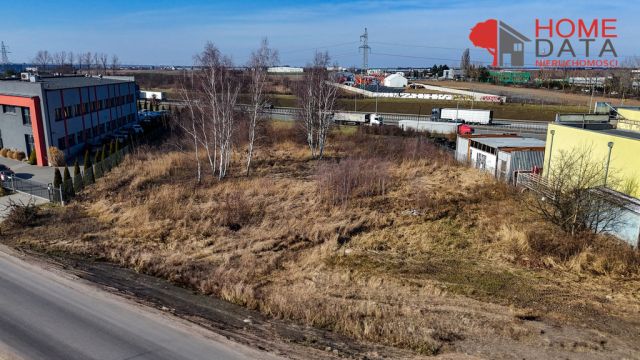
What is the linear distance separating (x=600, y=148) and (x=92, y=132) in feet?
130

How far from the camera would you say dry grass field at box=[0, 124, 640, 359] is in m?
12.1

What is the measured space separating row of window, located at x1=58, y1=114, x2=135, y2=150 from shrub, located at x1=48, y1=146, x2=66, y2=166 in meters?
1.93

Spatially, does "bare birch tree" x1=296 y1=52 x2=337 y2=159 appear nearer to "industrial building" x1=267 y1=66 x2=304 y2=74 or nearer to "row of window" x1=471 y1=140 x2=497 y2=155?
"industrial building" x1=267 y1=66 x2=304 y2=74

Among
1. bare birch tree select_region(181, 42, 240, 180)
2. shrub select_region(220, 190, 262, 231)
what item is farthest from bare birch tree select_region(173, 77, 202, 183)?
shrub select_region(220, 190, 262, 231)

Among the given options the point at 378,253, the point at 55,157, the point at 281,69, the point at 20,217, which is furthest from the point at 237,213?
the point at 281,69

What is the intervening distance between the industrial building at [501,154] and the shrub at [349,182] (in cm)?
708

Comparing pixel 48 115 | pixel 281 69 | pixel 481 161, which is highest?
pixel 281 69

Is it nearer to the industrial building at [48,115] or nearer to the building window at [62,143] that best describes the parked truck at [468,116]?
the industrial building at [48,115]

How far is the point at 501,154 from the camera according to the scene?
2783 centimetres

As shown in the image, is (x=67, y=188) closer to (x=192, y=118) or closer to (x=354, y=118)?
(x=192, y=118)

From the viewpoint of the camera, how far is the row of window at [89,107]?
35438 mm

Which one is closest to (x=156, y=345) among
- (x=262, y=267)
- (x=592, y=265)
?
(x=262, y=267)

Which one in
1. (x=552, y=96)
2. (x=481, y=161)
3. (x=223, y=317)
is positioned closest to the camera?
(x=223, y=317)

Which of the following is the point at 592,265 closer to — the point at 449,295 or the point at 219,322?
the point at 449,295
